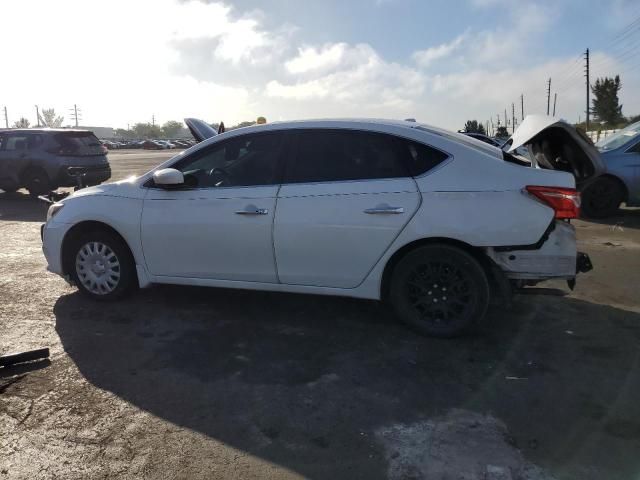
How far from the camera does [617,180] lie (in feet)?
31.9

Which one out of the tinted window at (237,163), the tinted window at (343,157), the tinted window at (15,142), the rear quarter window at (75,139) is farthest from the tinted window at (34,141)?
the tinted window at (343,157)

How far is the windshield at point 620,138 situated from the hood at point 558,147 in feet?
20.0

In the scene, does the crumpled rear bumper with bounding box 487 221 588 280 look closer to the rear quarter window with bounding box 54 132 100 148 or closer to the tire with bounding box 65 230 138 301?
the tire with bounding box 65 230 138 301

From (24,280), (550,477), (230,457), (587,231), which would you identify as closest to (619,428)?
(550,477)

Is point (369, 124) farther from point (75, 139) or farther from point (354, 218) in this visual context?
point (75, 139)

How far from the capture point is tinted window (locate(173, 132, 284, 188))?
4.58 m

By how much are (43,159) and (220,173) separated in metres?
10.5

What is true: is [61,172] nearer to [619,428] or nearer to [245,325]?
[245,325]

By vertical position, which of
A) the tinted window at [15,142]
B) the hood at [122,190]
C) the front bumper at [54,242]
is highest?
the tinted window at [15,142]

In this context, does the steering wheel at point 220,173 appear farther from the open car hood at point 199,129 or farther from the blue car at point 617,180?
the blue car at point 617,180

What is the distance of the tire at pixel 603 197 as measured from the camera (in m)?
9.76

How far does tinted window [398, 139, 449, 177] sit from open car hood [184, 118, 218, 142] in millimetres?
2874

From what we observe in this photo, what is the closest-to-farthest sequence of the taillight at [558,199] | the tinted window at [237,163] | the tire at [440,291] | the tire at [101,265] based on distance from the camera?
the taillight at [558,199]
the tire at [440,291]
the tinted window at [237,163]
the tire at [101,265]

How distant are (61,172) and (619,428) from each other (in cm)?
1338
